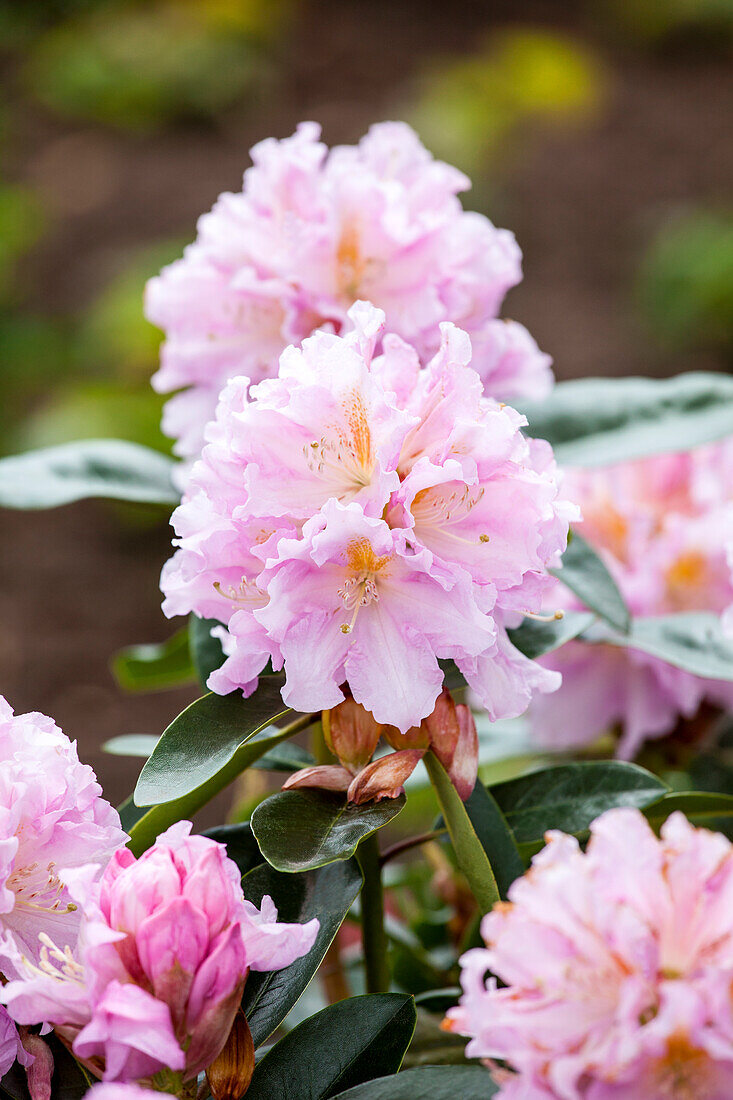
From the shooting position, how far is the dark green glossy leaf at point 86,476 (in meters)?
0.68

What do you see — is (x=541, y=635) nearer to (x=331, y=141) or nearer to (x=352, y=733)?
(x=352, y=733)

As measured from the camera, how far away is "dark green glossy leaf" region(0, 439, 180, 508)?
676 millimetres

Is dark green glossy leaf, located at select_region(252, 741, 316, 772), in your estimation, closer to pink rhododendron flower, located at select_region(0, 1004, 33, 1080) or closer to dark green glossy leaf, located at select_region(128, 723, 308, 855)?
dark green glossy leaf, located at select_region(128, 723, 308, 855)

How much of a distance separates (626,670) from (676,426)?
154mm

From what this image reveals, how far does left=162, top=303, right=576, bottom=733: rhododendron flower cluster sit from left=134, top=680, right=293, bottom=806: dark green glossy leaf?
23 millimetres

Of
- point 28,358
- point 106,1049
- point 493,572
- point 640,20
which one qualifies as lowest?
point 106,1049

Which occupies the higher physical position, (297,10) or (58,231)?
(297,10)

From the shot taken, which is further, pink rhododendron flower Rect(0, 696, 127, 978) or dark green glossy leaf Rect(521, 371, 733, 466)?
dark green glossy leaf Rect(521, 371, 733, 466)

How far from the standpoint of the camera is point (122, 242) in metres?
3.14

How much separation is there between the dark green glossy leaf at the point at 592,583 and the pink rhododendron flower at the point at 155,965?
0.88 ft

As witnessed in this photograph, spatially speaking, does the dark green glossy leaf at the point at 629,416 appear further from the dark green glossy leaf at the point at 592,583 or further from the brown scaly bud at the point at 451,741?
the brown scaly bud at the point at 451,741

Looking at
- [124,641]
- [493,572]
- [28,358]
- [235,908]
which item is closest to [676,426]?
[493,572]

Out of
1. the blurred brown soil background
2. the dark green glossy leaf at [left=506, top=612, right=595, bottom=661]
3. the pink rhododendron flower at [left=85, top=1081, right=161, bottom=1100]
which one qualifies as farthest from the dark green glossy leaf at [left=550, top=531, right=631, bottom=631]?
the blurred brown soil background

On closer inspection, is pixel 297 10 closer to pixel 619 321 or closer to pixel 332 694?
pixel 619 321
